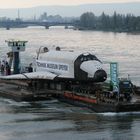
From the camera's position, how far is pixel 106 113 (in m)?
30.0

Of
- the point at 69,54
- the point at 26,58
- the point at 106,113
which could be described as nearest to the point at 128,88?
the point at 106,113

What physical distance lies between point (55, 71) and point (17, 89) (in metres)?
3.24

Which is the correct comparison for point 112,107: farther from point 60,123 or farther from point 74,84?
point 74,84

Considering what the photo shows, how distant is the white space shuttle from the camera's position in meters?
33.6

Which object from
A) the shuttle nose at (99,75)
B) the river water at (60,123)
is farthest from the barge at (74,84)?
the river water at (60,123)

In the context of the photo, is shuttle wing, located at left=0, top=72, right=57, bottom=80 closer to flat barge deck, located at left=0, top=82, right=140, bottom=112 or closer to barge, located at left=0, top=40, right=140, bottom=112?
barge, located at left=0, top=40, right=140, bottom=112

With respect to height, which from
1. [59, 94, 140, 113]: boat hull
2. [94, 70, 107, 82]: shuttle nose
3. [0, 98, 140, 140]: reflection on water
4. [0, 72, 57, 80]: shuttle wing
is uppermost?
[94, 70, 107, 82]: shuttle nose

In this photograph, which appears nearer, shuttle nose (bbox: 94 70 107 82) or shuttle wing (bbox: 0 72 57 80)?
shuttle nose (bbox: 94 70 107 82)

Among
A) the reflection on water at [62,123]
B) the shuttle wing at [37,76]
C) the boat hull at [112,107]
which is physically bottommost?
the reflection on water at [62,123]

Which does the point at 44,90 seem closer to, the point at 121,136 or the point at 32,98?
the point at 32,98

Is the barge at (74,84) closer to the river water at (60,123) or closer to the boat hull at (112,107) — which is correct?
the boat hull at (112,107)

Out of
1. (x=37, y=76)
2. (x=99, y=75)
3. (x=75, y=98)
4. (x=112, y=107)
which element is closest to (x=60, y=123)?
(x=112, y=107)

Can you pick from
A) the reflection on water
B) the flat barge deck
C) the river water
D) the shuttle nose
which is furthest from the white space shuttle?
the reflection on water

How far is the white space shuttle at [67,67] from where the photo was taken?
110 ft
